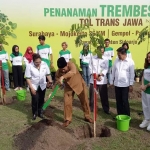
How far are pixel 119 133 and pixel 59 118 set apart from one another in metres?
1.79

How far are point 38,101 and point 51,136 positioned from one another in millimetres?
1772

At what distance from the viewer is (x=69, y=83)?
6.13 metres

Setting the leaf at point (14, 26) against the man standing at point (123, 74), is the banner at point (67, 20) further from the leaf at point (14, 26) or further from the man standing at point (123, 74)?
the man standing at point (123, 74)

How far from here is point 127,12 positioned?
10.5m

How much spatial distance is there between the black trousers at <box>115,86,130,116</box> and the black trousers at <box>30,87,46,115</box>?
1.92m

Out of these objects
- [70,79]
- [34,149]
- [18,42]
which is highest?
[18,42]

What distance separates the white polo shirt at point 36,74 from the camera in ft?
21.2

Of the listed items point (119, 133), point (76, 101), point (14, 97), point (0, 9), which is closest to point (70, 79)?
point (119, 133)

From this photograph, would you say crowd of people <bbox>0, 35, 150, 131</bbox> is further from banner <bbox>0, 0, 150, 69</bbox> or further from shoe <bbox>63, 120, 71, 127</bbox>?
banner <bbox>0, 0, 150, 69</bbox>

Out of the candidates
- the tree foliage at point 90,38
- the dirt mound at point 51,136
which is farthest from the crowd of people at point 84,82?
the dirt mound at point 51,136

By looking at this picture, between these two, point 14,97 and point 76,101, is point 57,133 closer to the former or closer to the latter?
point 76,101

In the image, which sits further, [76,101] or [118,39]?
[118,39]

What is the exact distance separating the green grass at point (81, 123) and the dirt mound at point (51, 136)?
19cm

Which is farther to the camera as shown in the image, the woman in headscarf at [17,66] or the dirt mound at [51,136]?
the woman in headscarf at [17,66]
